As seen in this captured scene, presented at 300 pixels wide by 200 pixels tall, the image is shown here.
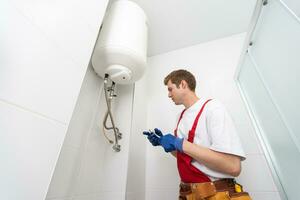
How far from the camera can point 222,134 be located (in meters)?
0.70

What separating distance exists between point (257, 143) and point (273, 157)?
15 cm

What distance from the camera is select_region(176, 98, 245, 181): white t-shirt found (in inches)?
27.0

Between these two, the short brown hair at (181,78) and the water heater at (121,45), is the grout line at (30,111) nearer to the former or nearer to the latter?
the water heater at (121,45)

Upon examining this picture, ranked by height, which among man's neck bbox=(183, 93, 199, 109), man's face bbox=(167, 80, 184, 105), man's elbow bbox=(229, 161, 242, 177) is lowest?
man's elbow bbox=(229, 161, 242, 177)

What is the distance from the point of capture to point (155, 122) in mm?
1409

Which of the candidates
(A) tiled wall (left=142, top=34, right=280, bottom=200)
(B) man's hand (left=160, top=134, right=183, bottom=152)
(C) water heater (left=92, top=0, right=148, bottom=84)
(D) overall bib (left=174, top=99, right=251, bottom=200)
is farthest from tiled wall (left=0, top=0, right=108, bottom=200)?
(A) tiled wall (left=142, top=34, right=280, bottom=200)

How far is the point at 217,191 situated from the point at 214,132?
236 mm

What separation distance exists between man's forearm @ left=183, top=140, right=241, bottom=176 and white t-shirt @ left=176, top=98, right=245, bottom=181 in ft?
0.08

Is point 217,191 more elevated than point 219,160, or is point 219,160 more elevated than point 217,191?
point 219,160

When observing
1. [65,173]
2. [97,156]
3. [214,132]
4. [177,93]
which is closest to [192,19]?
[177,93]

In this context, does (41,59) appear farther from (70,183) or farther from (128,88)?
(128,88)

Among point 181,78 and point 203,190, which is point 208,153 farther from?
point 181,78

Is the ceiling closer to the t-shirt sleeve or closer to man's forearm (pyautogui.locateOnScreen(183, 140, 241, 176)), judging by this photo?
the t-shirt sleeve

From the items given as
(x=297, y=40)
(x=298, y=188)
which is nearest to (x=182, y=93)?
(x=297, y=40)
